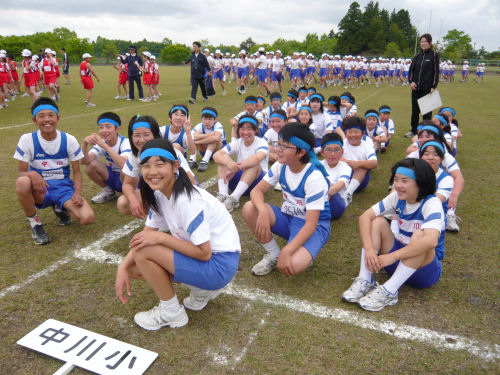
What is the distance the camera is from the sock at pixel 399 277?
267 cm

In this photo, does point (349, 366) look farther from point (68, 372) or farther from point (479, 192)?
point (479, 192)

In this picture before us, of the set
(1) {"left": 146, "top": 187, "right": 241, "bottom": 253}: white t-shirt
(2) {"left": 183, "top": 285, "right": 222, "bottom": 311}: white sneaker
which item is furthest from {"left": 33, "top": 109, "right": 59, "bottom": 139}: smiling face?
(2) {"left": 183, "top": 285, "right": 222, "bottom": 311}: white sneaker

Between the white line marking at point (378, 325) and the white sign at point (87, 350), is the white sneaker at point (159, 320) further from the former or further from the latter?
the white line marking at point (378, 325)

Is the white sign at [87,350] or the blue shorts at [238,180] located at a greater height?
the blue shorts at [238,180]

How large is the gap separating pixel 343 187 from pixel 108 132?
9.93 feet

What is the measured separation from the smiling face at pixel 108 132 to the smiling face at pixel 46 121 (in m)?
0.56

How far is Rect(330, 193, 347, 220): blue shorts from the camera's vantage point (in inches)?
168

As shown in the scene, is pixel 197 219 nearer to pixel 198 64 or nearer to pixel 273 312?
pixel 273 312

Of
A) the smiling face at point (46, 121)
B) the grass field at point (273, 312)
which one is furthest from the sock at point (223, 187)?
the smiling face at point (46, 121)

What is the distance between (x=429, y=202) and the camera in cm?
269

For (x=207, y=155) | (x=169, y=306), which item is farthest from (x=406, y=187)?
(x=207, y=155)

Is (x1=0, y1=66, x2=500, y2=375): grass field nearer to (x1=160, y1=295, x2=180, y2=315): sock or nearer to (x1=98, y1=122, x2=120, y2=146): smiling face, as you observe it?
(x1=160, y1=295, x2=180, y2=315): sock

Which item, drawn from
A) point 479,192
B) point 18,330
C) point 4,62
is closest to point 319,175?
point 18,330

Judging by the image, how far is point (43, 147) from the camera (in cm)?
382
